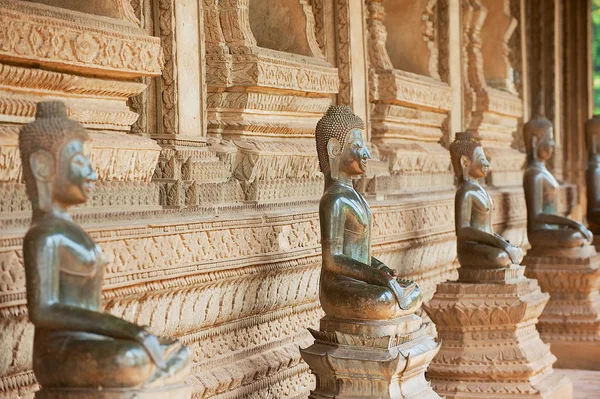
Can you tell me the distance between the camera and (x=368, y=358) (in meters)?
4.93

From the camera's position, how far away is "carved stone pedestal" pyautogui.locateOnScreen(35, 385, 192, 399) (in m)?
3.37

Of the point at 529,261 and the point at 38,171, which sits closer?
the point at 38,171

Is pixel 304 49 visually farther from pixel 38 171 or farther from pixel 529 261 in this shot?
pixel 38 171

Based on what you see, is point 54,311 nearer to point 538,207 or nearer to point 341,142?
point 341,142

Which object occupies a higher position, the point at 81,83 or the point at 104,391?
the point at 81,83

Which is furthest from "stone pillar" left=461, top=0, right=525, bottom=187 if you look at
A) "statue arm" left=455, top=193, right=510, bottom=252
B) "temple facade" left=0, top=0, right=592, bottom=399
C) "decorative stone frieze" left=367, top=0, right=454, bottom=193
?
"statue arm" left=455, top=193, right=510, bottom=252

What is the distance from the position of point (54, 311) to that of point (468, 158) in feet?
13.6

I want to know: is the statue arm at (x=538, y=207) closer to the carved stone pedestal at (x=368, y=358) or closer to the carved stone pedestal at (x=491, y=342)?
the carved stone pedestal at (x=491, y=342)

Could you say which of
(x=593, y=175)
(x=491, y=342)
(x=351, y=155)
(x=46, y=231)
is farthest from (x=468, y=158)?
(x=593, y=175)

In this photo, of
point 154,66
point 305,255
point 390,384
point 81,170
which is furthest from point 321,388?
point 81,170

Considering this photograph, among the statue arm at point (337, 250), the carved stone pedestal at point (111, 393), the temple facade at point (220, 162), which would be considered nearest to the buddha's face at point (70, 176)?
the temple facade at point (220, 162)

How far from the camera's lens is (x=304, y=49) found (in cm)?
725

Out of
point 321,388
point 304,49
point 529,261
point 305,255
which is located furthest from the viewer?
point 529,261

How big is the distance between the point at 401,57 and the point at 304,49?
9.20 feet
